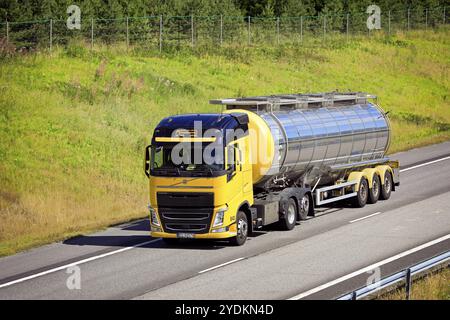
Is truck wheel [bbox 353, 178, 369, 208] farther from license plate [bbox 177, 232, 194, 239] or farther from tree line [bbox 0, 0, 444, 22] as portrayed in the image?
tree line [bbox 0, 0, 444, 22]

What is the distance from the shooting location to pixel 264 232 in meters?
27.4

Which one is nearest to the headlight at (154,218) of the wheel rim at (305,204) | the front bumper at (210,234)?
the front bumper at (210,234)

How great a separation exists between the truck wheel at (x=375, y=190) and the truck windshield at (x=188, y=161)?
369 inches

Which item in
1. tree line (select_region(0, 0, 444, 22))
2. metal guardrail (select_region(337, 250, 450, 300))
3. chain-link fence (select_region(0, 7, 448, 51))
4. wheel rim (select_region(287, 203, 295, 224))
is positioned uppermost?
tree line (select_region(0, 0, 444, 22))

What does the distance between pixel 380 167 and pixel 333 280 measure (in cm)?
1323

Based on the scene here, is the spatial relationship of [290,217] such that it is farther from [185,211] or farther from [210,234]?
[185,211]

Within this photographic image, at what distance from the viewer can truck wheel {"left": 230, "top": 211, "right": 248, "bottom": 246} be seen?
2495 cm

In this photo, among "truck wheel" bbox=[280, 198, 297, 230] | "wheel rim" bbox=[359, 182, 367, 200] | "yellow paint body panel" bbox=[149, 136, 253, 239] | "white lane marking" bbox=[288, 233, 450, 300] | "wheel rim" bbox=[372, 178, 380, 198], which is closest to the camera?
"white lane marking" bbox=[288, 233, 450, 300]

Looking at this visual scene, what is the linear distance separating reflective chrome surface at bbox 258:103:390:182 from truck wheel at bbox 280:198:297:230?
3.03ft

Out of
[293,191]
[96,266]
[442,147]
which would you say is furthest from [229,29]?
[96,266]

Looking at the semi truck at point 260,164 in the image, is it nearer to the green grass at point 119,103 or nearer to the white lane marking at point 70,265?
the white lane marking at point 70,265

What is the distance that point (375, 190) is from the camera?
32656mm

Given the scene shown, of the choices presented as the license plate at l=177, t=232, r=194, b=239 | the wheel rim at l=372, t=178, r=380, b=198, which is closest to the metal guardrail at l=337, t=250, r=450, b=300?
the license plate at l=177, t=232, r=194, b=239
